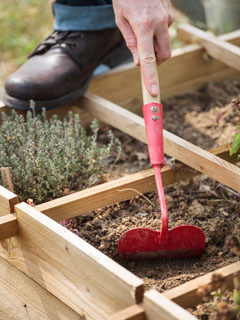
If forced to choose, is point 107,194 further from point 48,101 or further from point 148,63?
point 48,101

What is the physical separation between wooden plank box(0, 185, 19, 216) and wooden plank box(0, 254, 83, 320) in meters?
0.25

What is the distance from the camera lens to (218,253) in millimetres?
2016

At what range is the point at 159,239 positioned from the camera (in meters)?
1.94

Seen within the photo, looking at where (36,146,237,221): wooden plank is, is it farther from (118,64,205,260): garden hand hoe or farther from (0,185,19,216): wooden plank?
(118,64,205,260): garden hand hoe

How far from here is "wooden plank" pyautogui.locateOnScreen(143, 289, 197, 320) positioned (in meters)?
1.45

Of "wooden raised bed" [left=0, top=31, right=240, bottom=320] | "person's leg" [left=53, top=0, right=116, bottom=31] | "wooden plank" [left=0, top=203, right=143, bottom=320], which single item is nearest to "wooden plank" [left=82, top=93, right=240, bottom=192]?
"wooden raised bed" [left=0, top=31, right=240, bottom=320]

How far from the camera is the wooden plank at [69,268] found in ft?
5.25

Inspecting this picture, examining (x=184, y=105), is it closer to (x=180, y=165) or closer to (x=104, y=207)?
(x=180, y=165)

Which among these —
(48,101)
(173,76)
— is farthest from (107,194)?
(173,76)

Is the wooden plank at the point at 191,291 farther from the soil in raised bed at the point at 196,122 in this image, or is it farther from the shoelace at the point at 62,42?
the shoelace at the point at 62,42

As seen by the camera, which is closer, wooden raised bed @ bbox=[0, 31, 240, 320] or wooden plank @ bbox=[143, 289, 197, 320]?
wooden plank @ bbox=[143, 289, 197, 320]

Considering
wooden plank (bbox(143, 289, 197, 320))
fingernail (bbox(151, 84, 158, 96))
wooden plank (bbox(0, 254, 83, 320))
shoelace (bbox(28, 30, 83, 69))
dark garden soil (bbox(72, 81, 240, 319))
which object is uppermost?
fingernail (bbox(151, 84, 158, 96))

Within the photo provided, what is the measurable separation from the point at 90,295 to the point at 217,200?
0.79m

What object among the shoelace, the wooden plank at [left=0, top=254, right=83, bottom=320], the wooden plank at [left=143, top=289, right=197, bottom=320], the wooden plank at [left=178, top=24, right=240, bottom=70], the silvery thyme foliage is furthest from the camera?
the wooden plank at [left=178, top=24, right=240, bottom=70]
